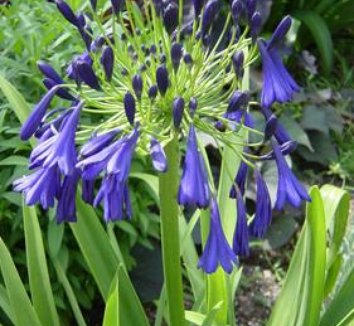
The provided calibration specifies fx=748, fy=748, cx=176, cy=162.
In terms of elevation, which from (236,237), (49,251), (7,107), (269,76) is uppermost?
(269,76)

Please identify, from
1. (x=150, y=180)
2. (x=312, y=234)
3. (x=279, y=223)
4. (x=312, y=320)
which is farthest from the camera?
(x=279, y=223)

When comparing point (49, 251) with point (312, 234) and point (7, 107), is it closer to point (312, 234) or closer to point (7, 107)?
point (7, 107)

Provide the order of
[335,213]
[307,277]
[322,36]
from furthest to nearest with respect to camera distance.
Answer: [322,36] < [335,213] < [307,277]

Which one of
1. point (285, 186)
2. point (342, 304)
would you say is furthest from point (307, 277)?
point (285, 186)

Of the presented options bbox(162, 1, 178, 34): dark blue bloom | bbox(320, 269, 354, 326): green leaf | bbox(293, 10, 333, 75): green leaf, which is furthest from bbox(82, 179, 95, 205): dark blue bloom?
bbox(293, 10, 333, 75): green leaf

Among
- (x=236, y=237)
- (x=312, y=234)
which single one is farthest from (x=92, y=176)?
(x=312, y=234)

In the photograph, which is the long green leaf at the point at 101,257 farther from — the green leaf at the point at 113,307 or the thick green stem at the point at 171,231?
the green leaf at the point at 113,307

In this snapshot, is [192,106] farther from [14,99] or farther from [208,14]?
[14,99]
